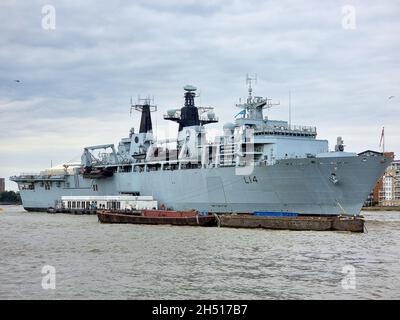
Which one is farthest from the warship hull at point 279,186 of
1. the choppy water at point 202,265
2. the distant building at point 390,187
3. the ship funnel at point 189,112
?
the distant building at point 390,187

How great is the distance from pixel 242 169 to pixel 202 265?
994 inches

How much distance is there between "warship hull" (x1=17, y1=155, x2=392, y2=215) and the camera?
44812 mm

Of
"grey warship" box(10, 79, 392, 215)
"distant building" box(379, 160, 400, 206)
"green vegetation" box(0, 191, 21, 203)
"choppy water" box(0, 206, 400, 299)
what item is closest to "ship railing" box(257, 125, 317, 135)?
"grey warship" box(10, 79, 392, 215)

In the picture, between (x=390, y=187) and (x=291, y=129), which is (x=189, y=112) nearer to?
(x=291, y=129)

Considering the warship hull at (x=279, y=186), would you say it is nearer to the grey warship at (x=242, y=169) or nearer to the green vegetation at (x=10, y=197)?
the grey warship at (x=242, y=169)

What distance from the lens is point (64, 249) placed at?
107ft

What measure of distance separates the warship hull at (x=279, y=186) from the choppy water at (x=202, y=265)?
5164 millimetres

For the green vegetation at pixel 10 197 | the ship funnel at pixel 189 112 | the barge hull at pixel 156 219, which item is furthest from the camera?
the green vegetation at pixel 10 197

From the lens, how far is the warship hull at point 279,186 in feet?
147

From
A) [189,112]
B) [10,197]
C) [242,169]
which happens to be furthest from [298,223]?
[10,197]

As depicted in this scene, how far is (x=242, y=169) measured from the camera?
167ft
